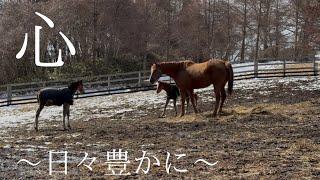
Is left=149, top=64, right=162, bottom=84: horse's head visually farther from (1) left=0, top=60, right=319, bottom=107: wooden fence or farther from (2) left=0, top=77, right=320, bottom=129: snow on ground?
(1) left=0, top=60, right=319, bottom=107: wooden fence

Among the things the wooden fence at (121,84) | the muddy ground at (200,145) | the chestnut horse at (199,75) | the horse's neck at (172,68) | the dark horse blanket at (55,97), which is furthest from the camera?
the wooden fence at (121,84)

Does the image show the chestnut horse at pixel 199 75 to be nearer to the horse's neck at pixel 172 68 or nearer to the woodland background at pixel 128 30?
the horse's neck at pixel 172 68

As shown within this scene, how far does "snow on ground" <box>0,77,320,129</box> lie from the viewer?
17.4 m

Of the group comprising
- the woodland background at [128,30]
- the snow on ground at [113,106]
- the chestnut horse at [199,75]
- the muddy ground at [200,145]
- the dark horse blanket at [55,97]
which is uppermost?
the woodland background at [128,30]

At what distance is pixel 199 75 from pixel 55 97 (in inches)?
167

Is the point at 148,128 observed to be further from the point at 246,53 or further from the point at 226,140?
the point at 246,53

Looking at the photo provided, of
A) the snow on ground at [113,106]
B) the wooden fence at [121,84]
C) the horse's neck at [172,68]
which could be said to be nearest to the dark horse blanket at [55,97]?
the snow on ground at [113,106]

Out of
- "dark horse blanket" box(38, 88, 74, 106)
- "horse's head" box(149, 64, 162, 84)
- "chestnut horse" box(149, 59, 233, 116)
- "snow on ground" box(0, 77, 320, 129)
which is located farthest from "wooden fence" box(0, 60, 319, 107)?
"dark horse blanket" box(38, 88, 74, 106)

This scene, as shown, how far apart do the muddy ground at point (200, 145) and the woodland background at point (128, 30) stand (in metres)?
17.9

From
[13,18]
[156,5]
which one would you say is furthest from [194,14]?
[13,18]

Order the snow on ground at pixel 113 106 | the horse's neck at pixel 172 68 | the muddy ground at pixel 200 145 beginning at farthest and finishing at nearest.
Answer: the snow on ground at pixel 113 106
the horse's neck at pixel 172 68
the muddy ground at pixel 200 145

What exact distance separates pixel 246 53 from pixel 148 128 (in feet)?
136

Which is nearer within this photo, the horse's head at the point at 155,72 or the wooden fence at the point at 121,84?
the horse's head at the point at 155,72

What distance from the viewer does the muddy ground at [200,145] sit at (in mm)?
6898
